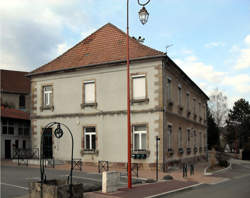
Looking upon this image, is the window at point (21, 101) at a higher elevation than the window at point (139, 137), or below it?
higher

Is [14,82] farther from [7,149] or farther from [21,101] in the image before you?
[7,149]

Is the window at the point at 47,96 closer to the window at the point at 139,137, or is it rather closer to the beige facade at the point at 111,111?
the beige facade at the point at 111,111

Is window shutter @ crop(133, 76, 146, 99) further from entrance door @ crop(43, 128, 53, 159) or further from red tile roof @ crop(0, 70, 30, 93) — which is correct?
red tile roof @ crop(0, 70, 30, 93)

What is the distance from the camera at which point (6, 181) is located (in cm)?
1404

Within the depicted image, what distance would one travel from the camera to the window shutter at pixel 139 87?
21.9m

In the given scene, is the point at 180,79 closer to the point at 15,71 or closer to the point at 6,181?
the point at 6,181

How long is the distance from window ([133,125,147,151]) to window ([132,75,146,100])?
1981mm

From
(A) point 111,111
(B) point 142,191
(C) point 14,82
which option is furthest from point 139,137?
(C) point 14,82

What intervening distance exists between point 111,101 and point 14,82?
26750 millimetres

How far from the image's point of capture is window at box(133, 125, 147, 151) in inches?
851

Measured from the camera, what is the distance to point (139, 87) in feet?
72.3

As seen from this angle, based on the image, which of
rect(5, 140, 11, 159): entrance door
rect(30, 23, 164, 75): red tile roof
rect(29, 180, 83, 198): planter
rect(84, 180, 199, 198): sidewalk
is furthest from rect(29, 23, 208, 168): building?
rect(29, 180, 83, 198): planter

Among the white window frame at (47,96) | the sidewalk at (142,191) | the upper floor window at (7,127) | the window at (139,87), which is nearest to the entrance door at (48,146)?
the white window frame at (47,96)

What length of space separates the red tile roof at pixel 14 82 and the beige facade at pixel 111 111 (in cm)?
1897
